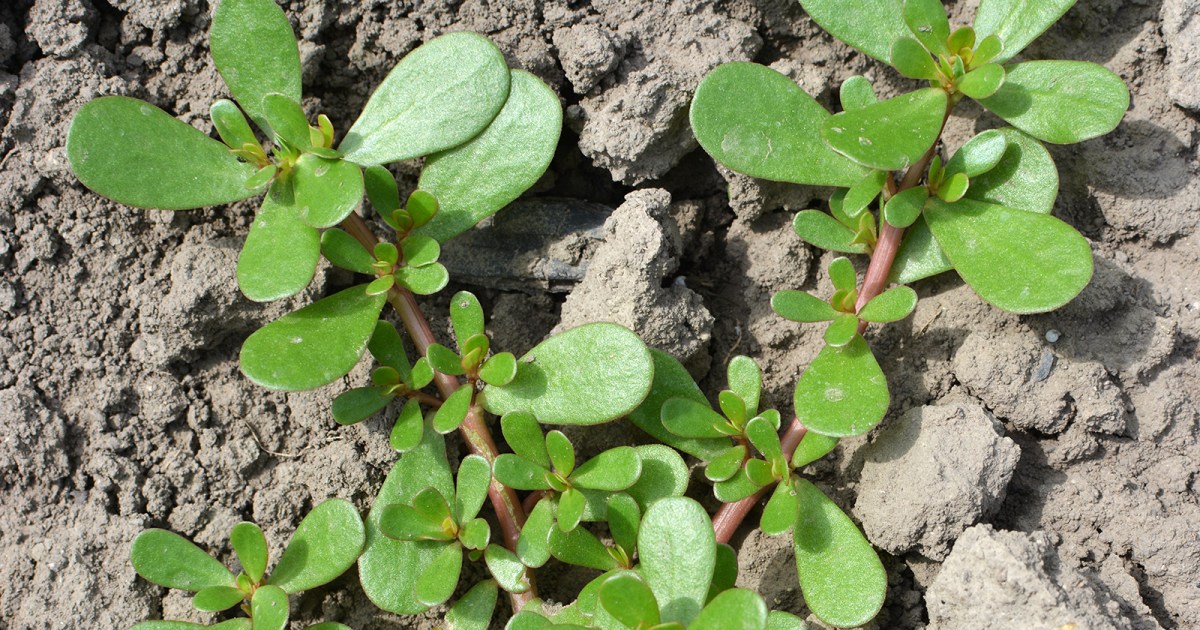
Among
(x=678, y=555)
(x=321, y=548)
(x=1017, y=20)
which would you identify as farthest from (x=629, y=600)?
(x=1017, y=20)

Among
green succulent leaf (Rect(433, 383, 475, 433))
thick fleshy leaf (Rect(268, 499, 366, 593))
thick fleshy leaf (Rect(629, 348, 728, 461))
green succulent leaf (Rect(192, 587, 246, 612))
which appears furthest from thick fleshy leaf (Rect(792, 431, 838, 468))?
green succulent leaf (Rect(192, 587, 246, 612))

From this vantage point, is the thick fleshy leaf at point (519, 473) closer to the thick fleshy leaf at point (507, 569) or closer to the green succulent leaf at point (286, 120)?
the thick fleshy leaf at point (507, 569)

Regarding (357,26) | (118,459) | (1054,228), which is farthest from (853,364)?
(118,459)

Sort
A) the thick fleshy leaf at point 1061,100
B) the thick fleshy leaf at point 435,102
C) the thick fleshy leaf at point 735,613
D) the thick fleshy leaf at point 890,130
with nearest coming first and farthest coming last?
the thick fleshy leaf at point 735,613
the thick fleshy leaf at point 890,130
the thick fleshy leaf at point 1061,100
the thick fleshy leaf at point 435,102

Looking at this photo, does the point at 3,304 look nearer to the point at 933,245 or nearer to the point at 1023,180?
the point at 933,245

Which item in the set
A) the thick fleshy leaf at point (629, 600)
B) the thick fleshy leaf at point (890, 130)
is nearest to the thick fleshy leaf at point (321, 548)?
the thick fleshy leaf at point (629, 600)
